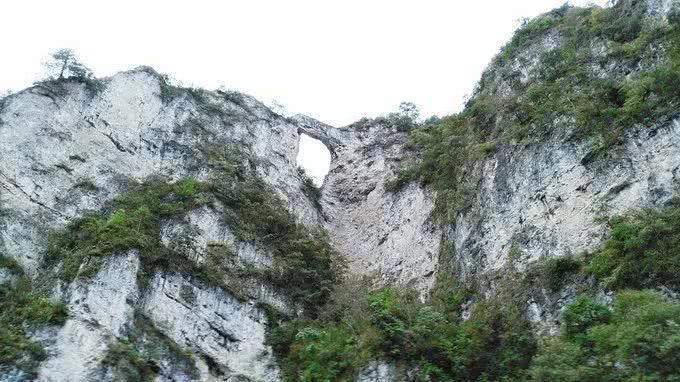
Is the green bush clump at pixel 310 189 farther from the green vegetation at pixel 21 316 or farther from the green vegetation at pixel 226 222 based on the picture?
the green vegetation at pixel 21 316

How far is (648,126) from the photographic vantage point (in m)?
15.1

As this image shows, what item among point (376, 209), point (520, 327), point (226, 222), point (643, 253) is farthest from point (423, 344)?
point (376, 209)

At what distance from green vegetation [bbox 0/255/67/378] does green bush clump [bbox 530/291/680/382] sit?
10.1 metres

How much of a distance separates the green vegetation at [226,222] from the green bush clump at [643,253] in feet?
28.8

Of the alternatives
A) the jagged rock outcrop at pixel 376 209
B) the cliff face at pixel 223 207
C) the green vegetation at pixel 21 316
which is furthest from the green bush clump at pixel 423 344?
the green vegetation at pixel 21 316

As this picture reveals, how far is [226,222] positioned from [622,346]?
511 inches

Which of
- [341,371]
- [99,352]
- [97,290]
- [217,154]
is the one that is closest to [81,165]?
[217,154]

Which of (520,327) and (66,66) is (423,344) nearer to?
(520,327)

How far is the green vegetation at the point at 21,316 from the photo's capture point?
1391 centimetres

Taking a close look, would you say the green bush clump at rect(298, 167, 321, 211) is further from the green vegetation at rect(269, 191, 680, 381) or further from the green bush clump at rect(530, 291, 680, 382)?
the green bush clump at rect(530, 291, 680, 382)

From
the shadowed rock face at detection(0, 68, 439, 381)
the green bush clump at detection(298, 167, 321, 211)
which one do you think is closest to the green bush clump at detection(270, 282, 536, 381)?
the shadowed rock face at detection(0, 68, 439, 381)

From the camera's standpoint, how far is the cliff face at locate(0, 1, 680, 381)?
14781 millimetres

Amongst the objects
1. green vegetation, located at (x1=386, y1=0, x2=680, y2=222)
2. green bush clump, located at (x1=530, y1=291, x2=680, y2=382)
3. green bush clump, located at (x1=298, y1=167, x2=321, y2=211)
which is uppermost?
green bush clump, located at (x1=298, y1=167, x2=321, y2=211)

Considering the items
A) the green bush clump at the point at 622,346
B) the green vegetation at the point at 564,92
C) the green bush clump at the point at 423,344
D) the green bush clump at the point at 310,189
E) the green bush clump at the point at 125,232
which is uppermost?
the green bush clump at the point at 310,189
